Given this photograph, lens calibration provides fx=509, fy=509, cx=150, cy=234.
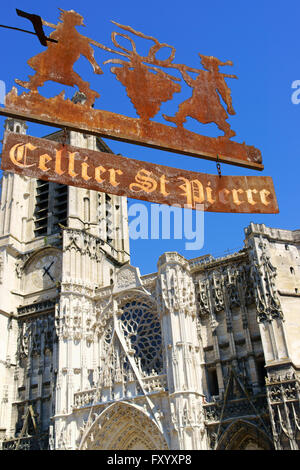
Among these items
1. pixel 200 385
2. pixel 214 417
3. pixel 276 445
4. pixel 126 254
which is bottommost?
pixel 276 445

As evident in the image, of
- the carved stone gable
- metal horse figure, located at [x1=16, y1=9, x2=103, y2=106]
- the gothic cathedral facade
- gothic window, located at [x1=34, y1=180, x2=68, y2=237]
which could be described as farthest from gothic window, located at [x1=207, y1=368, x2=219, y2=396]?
metal horse figure, located at [x1=16, y1=9, x2=103, y2=106]

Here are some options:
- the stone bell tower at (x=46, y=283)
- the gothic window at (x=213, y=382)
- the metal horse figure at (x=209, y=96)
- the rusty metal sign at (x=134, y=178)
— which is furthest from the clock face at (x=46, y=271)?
the rusty metal sign at (x=134, y=178)

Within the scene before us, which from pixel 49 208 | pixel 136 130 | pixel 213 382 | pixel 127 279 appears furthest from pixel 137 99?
pixel 49 208

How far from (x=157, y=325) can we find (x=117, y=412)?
4872 mm

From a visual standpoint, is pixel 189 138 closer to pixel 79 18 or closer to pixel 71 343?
pixel 79 18

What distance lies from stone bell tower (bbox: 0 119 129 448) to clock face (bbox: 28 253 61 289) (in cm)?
7

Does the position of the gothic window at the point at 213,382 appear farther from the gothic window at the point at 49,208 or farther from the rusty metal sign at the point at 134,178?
the rusty metal sign at the point at 134,178

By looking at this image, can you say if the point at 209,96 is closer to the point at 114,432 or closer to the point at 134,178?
the point at 134,178

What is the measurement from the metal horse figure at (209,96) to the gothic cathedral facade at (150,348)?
16857mm

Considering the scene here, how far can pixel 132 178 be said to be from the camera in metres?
6.29

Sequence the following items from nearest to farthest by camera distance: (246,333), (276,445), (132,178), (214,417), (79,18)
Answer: (132,178)
(79,18)
(276,445)
(214,417)
(246,333)

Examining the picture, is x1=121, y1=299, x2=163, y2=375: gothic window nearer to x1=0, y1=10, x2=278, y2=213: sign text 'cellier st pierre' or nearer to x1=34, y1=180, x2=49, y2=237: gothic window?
x1=34, y1=180, x2=49, y2=237: gothic window

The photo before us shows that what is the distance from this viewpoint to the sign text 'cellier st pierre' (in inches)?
237

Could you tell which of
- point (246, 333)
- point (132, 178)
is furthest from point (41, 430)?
point (132, 178)
